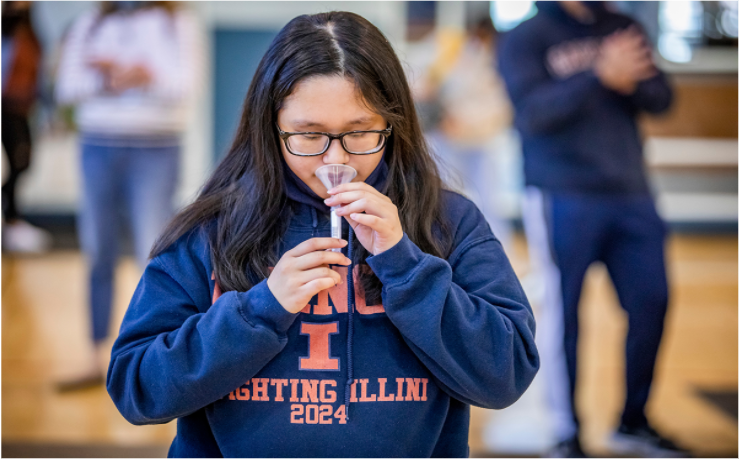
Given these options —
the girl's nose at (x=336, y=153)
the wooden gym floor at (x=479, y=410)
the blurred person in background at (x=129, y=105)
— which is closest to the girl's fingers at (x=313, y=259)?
the girl's nose at (x=336, y=153)

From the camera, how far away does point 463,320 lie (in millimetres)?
884

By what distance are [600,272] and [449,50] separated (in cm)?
211

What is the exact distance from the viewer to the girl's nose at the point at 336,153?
892 mm

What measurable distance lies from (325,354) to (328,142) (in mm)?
308

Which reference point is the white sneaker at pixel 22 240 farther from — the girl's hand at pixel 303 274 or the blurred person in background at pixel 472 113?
the girl's hand at pixel 303 274

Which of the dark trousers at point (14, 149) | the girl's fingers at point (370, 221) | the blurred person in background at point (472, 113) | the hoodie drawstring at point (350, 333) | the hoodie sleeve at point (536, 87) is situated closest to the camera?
the girl's fingers at point (370, 221)

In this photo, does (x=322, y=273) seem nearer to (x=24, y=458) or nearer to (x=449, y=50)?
(x=24, y=458)

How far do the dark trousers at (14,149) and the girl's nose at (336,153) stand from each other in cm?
459

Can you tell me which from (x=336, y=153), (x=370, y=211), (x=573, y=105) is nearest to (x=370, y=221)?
(x=370, y=211)

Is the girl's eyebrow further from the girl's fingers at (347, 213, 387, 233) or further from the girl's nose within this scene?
the girl's fingers at (347, 213, 387, 233)

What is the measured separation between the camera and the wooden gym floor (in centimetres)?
221

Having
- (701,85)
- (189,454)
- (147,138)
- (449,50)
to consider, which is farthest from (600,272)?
(189,454)

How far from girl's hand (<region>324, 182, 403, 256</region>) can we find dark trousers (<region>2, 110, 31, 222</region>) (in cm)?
465

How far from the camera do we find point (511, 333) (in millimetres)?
908
